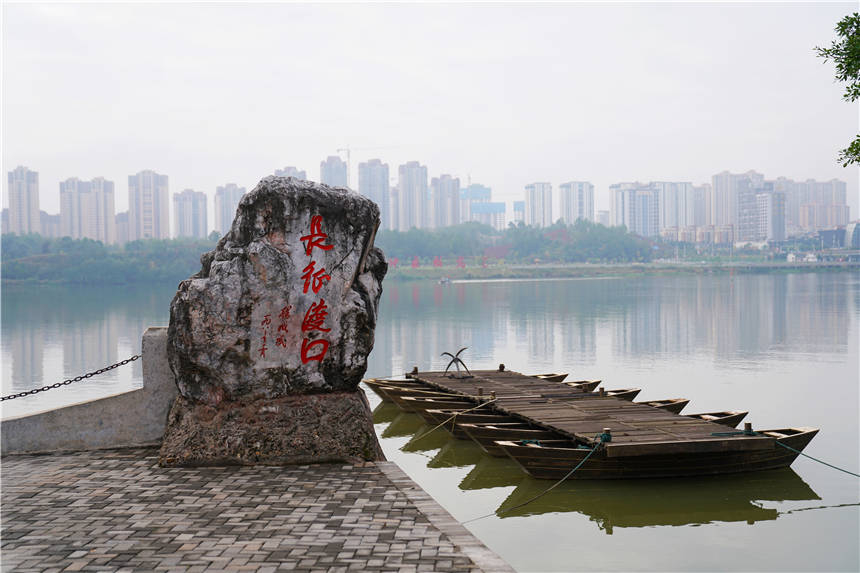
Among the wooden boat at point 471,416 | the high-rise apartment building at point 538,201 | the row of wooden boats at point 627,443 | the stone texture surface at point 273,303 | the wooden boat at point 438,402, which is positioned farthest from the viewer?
the high-rise apartment building at point 538,201

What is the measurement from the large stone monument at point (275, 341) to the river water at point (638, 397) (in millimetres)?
1497

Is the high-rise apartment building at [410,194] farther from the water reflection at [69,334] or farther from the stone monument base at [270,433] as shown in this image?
the stone monument base at [270,433]

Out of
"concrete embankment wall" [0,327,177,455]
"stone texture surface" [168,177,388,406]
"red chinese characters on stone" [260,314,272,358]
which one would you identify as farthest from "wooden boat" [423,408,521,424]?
"concrete embankment wall" [0,327,177,455]

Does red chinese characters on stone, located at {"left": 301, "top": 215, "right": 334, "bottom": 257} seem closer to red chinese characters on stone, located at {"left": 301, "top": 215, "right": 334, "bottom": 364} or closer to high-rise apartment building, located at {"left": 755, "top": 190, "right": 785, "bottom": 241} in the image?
red chinese characters on stone, located at {"left": 301, "top": 215, "right": 334, "bottom": 364}

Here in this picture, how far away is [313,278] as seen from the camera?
21.5 feet

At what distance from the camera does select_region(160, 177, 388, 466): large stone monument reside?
6277mm

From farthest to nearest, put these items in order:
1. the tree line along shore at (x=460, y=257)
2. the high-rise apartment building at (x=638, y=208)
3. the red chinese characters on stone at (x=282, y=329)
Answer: the high-rise apartment building at (x=638, y=208), the tree line along shore at (x=460, y=257), the red chinese characters on stone at (x=282, y=329)

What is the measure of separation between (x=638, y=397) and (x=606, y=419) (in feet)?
15.1

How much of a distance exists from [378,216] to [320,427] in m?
1.87

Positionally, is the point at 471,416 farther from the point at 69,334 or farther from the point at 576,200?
the point at 576,200

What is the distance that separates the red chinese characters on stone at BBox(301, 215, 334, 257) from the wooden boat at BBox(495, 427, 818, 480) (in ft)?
7.54

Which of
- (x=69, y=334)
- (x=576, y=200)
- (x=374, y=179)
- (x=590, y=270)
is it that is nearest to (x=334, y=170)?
(x=374, y=179)

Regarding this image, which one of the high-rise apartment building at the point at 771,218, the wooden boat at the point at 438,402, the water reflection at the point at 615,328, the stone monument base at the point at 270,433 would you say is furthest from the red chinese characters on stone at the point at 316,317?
the high-rise apartment building at the point at 771,218

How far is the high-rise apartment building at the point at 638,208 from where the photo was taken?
382ft
